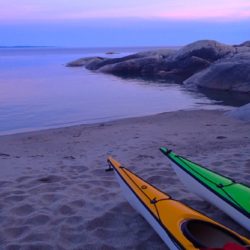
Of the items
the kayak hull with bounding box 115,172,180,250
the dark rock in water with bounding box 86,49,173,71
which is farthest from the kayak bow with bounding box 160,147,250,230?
the dark rock in water with bounding box 86,49,173,71

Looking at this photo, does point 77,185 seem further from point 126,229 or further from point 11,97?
point 11,97

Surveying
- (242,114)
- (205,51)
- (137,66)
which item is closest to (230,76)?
(205,51)

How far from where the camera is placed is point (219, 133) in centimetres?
915

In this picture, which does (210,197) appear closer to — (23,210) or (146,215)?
(146,215)

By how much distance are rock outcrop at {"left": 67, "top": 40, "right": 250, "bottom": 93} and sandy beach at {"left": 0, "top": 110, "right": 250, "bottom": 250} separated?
937cm

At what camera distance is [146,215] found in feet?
13.2

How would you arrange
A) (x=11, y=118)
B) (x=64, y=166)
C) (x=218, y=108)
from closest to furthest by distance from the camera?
(x=64, y=166) < (x=11, y=118) < (x=218, y=108)

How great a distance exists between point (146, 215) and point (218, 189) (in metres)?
0.88

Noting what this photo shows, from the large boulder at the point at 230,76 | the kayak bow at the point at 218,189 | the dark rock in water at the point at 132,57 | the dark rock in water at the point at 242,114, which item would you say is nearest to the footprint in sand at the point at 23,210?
the kayak bow at the point at 218,189

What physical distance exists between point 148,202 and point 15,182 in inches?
93.8

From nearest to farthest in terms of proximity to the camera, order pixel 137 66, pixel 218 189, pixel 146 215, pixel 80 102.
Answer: pixel 146 215, pixel 218 189, pixel 80 102, pixel 137 66

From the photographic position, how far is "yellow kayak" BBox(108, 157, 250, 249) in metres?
3.25

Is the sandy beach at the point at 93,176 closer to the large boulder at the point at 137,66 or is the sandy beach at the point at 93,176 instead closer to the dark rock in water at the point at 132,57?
the large boulder at the point at 137,66

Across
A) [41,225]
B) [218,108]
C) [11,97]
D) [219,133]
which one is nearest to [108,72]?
[11,97]
